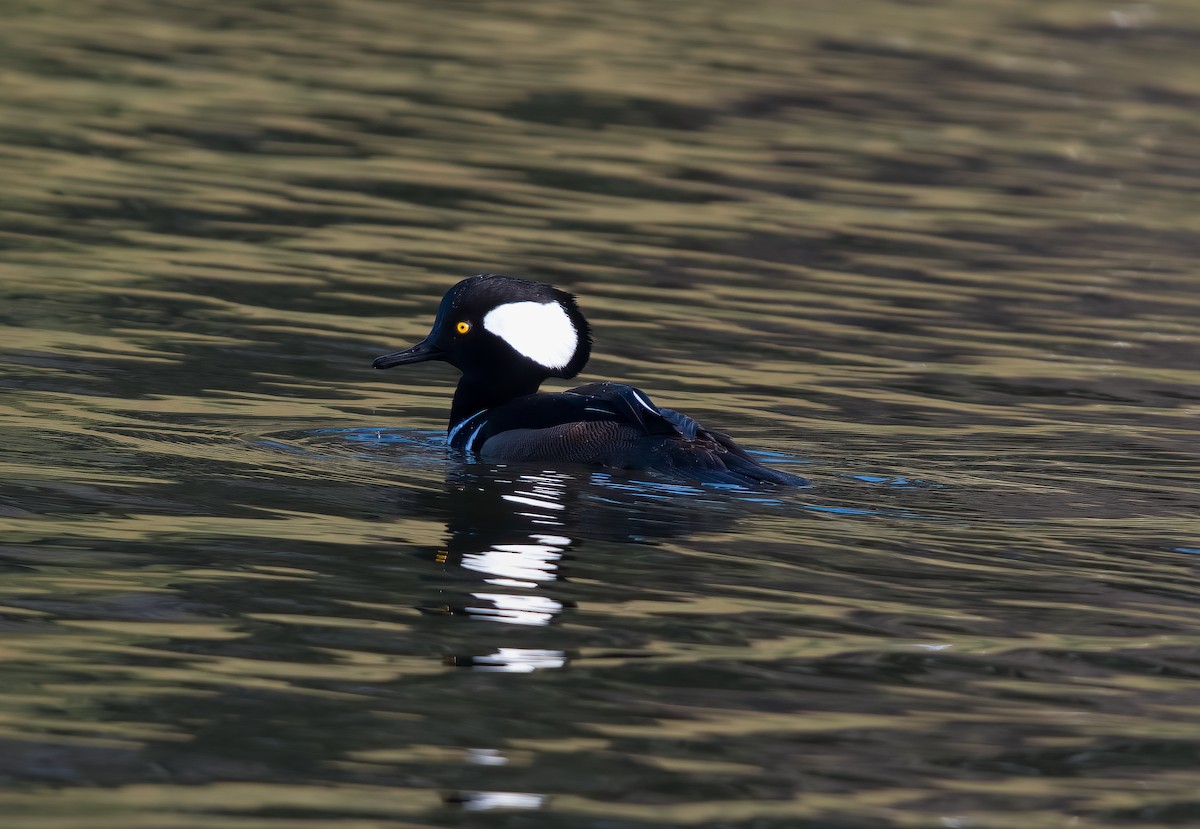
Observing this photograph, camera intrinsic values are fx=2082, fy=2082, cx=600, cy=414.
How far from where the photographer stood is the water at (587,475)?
571 centimetres

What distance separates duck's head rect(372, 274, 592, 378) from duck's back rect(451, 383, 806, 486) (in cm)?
33

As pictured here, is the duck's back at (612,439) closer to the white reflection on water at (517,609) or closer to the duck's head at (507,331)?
the duck's head at (507,331)

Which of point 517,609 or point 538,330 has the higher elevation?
point 538,330

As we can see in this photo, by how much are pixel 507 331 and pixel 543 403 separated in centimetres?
56

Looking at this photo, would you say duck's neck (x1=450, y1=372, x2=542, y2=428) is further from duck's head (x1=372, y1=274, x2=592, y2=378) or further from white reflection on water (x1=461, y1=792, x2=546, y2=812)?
white reflection on water (x1=461, y1=792, x2=546, y2=812)

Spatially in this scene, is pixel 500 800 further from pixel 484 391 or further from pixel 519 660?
pixel 484 391

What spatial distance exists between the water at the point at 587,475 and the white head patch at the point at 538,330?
26.4 inches

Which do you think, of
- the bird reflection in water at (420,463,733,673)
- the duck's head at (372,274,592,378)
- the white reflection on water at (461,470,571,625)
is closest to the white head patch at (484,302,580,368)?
the duck's head at (372,274,592,378)

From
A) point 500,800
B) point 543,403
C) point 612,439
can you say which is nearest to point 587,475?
point 612,439

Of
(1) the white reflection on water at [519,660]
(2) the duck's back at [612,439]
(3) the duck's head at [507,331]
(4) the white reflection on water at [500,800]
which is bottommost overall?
(4) the white reflection on water at [500,800]

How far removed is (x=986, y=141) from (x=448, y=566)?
16.7 m

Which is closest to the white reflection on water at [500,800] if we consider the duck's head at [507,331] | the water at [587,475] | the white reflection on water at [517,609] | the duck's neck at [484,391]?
the water at [587,475]

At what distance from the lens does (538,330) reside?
10.1m

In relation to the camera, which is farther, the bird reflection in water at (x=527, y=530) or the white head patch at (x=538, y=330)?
the white head patch at (x=538, y=330)
